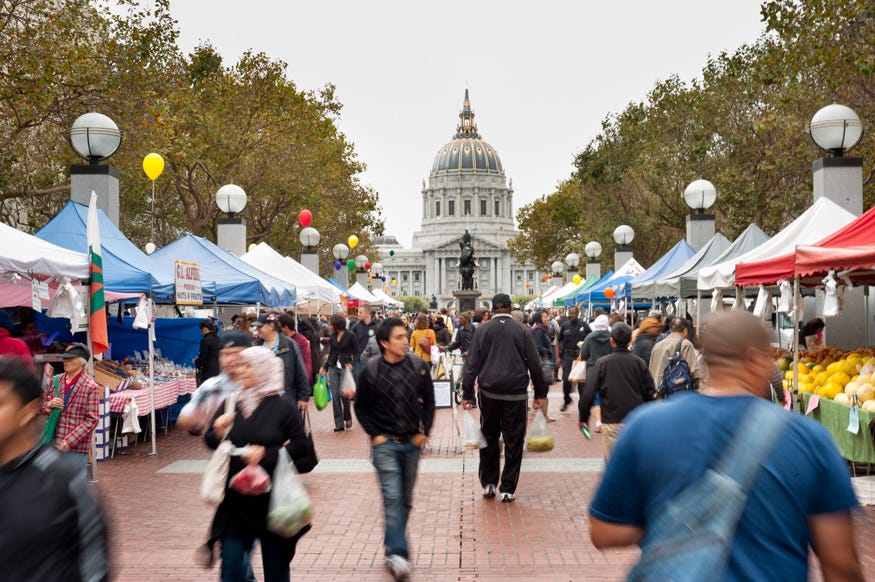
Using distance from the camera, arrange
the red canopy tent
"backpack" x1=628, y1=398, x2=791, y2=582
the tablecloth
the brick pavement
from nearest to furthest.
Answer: "backpack" x1=628, y1=398, x2=791, y2=582, the brick pavement, the tablecloth, the red canopy tent

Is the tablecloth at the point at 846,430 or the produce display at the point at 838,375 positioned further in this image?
the produce display at the point at 838,375

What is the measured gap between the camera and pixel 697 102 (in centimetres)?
3562

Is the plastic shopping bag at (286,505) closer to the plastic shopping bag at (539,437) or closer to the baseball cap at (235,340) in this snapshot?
the baseball cap at (235,340)

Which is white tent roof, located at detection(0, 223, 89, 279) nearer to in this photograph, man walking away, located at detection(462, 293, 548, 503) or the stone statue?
man walking away, located at detection(462, 293, 548, 503)

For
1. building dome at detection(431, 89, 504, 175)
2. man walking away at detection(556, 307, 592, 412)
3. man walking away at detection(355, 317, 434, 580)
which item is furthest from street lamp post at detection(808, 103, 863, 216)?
building dome at detection(431, 89, 504, 175)

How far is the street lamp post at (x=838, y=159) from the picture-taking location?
12859 mm

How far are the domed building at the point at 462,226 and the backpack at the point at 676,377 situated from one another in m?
147

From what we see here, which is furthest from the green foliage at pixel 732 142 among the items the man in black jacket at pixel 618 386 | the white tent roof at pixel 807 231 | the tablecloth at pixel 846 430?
the man in black jacket at pixel 618 386

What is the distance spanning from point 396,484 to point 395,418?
0.41 meters

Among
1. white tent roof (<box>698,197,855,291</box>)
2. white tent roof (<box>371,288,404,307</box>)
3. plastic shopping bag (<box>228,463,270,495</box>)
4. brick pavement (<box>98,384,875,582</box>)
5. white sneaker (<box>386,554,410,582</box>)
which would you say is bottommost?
brick pavement (<box>98,384,875,582</box>)

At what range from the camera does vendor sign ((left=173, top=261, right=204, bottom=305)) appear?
12.2 meters

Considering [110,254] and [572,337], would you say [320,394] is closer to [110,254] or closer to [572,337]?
[110,254]

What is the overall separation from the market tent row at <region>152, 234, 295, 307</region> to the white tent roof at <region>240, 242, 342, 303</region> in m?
2.89

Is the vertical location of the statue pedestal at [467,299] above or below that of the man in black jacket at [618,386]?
above
